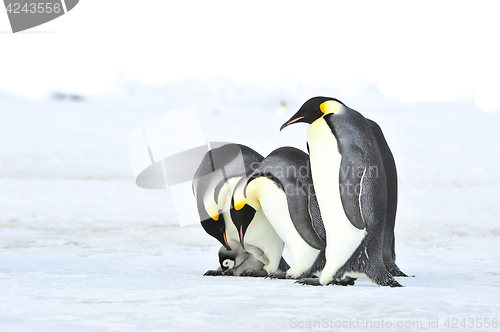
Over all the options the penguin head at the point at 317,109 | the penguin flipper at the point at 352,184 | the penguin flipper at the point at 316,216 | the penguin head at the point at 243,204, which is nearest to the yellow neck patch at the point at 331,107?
the penguin head at the point at 317,109

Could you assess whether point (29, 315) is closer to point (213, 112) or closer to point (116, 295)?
point (116, 295)

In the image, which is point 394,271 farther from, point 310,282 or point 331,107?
point 331,107

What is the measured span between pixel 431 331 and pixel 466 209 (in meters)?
5.61

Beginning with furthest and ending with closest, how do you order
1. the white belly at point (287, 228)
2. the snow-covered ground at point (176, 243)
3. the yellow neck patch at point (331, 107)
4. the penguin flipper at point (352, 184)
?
the white belly at point (287, 228) → the yellow neck patch at point (331, 107) → the penguin flipper at point (352, 184) → the snow-covered ground at point (176, 243)

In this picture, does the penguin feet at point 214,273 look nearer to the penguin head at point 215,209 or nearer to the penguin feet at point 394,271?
the penguin head at point 215,209

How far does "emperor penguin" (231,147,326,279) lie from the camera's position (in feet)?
8.76

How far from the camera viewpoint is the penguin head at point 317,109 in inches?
103

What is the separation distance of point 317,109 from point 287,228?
65 centimetres

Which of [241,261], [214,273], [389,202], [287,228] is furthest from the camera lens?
[241,261]

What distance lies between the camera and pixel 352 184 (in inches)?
94.3

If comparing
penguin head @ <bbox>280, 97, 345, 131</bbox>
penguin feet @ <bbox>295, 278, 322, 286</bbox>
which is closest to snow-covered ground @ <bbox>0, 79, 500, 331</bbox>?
penguin feet @ <bbox>295, 278, 322, 286</bbox>

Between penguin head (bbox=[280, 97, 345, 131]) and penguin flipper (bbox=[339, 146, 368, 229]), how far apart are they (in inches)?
11.4

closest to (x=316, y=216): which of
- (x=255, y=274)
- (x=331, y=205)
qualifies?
(x=331, y=205)

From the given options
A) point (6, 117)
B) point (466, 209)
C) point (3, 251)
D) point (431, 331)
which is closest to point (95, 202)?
point (3, 251)
